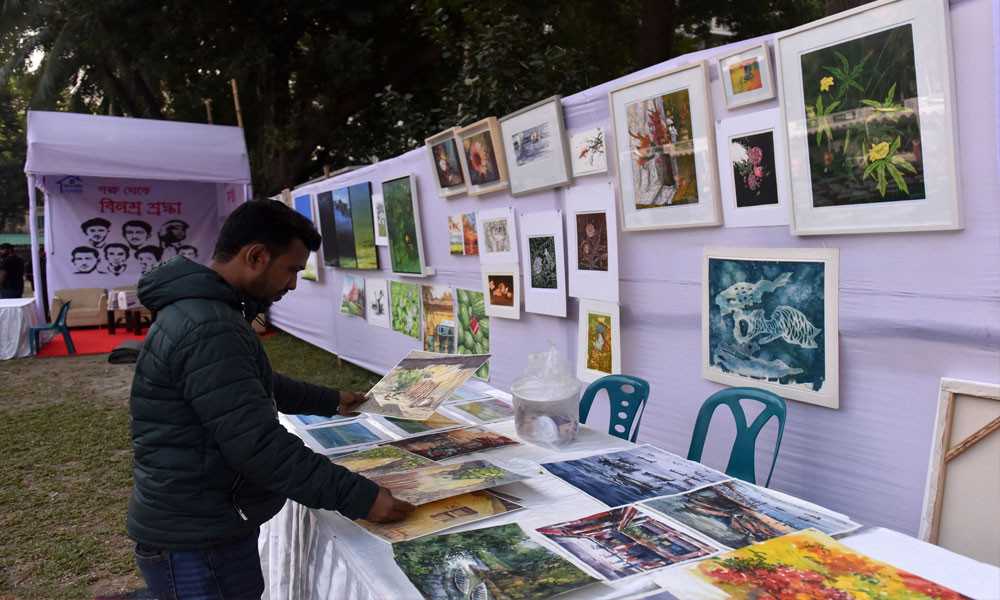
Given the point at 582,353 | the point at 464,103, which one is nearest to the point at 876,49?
the point at 582,353

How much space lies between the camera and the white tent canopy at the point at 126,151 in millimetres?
8961

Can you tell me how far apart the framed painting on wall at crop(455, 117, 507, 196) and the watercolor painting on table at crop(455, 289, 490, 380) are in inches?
26.6

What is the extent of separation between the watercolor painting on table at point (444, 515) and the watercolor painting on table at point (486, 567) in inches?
1.5

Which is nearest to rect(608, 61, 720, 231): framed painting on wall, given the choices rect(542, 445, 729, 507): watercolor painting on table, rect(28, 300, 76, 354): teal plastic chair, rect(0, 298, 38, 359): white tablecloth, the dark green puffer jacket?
rect(542, 445, 729, 507): watercolor painting on table

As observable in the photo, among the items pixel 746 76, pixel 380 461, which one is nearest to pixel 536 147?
pixel 746 76

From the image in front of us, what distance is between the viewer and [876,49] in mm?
1756

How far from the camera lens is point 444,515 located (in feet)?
4.59

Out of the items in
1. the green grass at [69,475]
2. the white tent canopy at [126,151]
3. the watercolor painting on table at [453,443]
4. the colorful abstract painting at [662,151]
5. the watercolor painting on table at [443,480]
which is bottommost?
the green grass at [69,475]

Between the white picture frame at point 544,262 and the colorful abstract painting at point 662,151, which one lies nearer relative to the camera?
the colorful abstract painting at point 662,151

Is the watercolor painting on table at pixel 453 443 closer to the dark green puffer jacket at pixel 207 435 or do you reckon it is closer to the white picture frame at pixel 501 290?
the dark green puffer jacket at pixel 207 435

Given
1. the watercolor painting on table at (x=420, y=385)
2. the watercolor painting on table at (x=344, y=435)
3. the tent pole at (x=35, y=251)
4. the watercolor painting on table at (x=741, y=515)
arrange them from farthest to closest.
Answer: the tent pole at (x=35, y=251) < the watercolor painting on table at (x=344, y=435) < the watercolor painting on table at (x=420, y=385) < the watercolor painting on table at (x=741, y=515)

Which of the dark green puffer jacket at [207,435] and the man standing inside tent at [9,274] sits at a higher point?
the man standing inside tent at [9,274]

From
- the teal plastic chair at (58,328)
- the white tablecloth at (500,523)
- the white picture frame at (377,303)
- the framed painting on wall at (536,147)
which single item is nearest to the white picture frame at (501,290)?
the framed painting on wall at (536,147)

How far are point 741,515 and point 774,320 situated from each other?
3.04 ft
